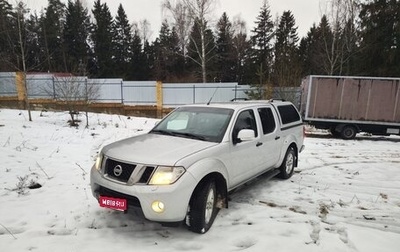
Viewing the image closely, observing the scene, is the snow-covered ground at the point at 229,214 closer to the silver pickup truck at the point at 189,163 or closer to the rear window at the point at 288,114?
the silver pickup truck at the point at 189,163

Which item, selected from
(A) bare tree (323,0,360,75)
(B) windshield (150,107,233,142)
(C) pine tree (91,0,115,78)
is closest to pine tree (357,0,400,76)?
(A) bare tree (323,0,360,75)

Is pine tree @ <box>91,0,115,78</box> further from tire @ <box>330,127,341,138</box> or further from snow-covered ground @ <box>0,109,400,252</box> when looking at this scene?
snow-covered ground @ <box>0,109,400,252</box>

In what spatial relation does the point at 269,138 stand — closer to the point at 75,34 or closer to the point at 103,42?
the point at 103,42

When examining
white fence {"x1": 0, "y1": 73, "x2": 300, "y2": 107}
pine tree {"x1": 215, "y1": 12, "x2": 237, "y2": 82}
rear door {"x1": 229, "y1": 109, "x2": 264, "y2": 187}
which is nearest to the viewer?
rear door {"x1": 229, "y1": 109, "x2": 264, "y2": 187}

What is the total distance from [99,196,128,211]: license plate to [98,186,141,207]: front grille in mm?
43

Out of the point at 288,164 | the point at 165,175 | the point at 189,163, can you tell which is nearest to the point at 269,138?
the point at 288,164

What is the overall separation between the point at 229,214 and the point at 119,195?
5.99 ft

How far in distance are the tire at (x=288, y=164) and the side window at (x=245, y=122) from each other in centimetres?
159

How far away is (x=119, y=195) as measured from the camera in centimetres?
360

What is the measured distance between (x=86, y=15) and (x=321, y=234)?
185 feet

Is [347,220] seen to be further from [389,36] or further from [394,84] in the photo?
[389,36]

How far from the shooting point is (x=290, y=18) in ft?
159

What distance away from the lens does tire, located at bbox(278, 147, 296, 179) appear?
632 centimetres

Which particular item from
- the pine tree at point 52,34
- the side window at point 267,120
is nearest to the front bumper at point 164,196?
the side window at point 267,120
